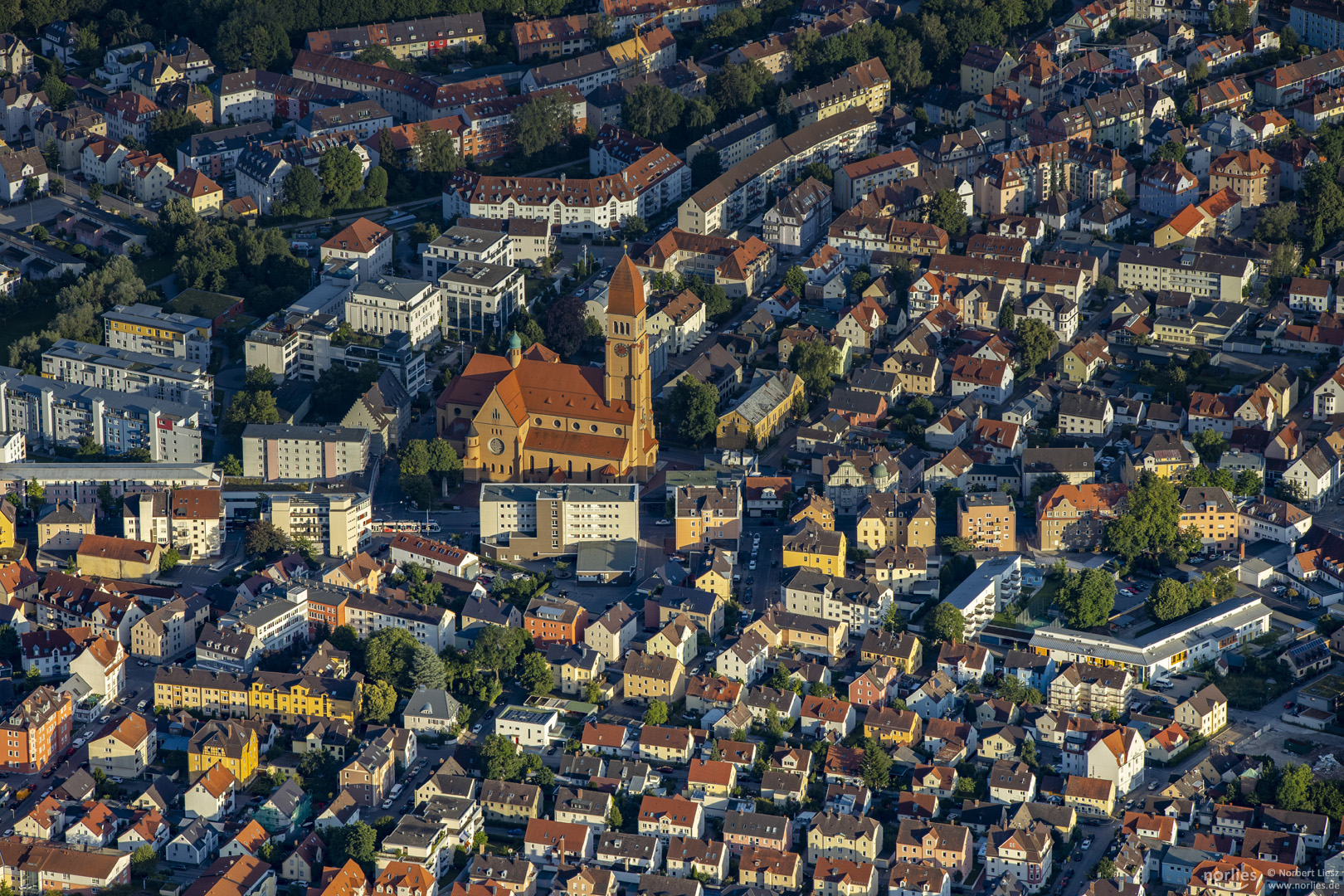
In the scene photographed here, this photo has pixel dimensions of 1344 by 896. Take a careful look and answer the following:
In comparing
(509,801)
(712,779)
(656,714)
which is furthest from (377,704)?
(712,779)

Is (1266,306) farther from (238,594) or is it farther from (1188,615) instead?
(238,594)

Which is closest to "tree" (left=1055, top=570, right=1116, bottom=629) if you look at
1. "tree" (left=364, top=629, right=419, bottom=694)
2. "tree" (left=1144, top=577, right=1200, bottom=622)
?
"tree" (left=1144, top=577, right=1200, bottom=622)

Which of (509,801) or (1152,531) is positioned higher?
(1152,531)

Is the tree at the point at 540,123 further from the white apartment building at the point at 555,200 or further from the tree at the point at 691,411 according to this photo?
the tree at the point at 691,411

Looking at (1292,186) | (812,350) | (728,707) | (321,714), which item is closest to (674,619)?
(728,707)

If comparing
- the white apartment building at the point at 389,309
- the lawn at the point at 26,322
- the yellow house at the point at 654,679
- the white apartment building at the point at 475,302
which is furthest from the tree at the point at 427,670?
the lawn at the point at 26,322

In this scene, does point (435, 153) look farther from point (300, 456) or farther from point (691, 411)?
point (691, 411)
